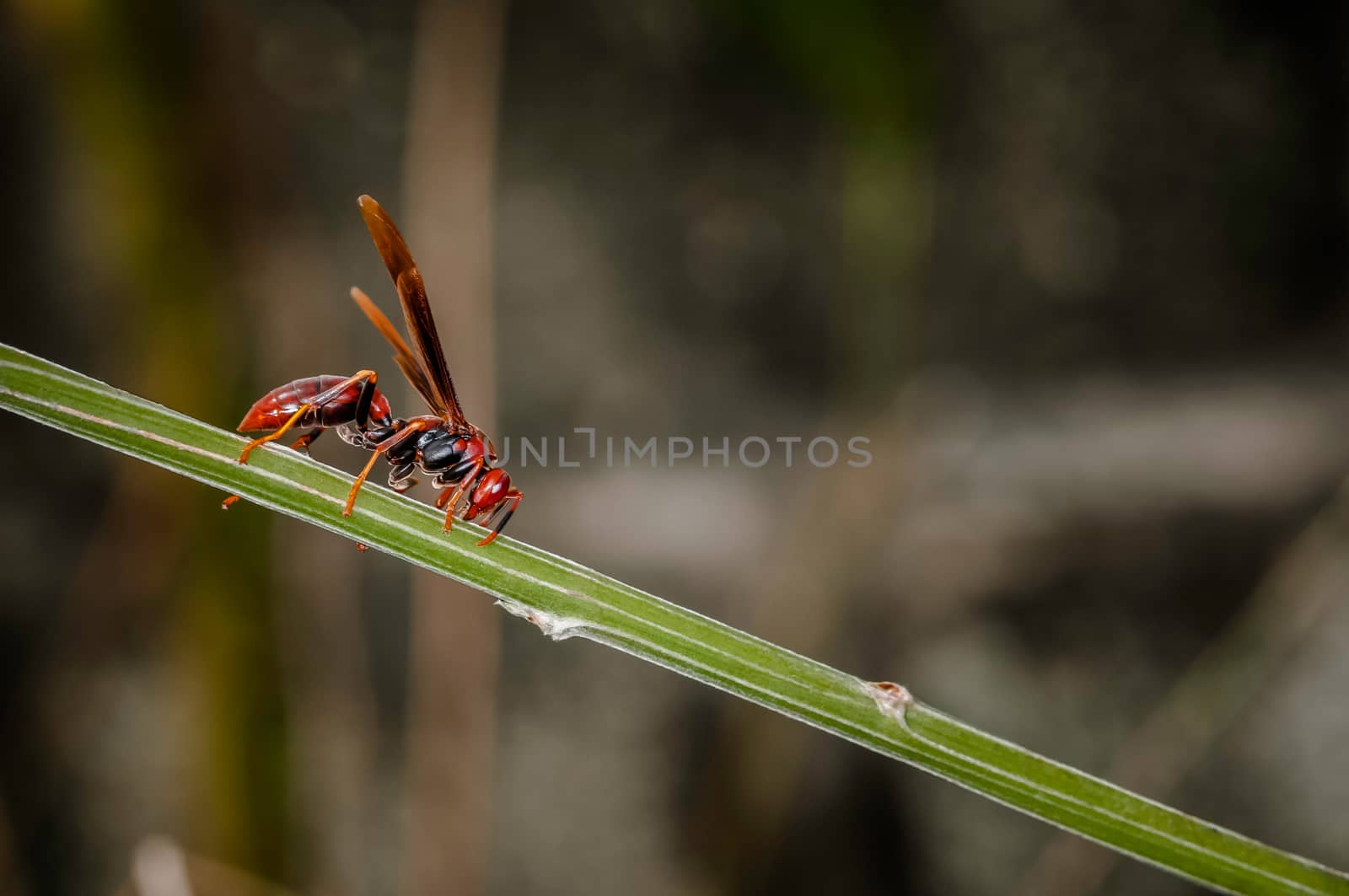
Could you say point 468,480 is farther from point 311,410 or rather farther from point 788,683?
point 788,683

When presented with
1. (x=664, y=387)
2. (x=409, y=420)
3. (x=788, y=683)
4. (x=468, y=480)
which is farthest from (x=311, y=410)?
(x=664, y=387)

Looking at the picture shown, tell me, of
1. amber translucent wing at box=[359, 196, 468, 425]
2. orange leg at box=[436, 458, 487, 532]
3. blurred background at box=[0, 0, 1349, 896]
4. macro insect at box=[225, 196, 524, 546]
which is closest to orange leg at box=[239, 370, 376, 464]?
macro insect at box=[225, 196, 524, 546]

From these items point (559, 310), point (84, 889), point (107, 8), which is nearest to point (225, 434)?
point (559, 310)

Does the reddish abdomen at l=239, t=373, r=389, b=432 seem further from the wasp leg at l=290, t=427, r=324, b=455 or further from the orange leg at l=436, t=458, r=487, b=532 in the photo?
the orange leg at l=436, t=458, r=487, b=532

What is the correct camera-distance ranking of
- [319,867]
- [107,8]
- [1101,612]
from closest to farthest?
[107,8] < [1101,612] < [319,867]

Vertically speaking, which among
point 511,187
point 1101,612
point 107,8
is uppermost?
point 107,8

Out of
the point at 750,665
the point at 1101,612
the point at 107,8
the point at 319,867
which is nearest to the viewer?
the point at 750,665

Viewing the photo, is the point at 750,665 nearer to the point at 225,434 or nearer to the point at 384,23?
the point at 225,434

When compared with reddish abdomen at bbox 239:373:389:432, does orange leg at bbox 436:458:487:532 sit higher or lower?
lower
